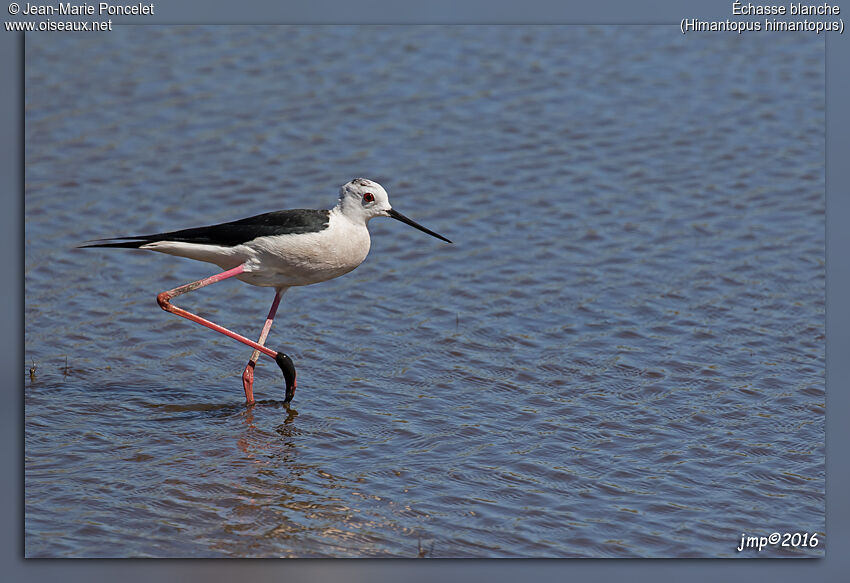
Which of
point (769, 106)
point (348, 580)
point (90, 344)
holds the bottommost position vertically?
point (348, 580)

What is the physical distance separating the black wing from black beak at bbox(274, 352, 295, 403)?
65 cm

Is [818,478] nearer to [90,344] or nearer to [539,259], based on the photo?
[539,259]

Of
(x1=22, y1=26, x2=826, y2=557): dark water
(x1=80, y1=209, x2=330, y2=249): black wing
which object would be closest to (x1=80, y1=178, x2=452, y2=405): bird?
(x1=80, y1=209, x2=330, y2=249): black wing

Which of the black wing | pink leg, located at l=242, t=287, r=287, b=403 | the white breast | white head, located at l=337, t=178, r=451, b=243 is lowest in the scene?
pink leg, located at l=242, t=287, r=287, b=403

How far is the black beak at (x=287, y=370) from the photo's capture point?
6.62m

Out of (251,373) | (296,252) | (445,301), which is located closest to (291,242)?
(296,252)

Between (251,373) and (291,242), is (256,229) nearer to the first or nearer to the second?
(291,242)

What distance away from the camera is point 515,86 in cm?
1041

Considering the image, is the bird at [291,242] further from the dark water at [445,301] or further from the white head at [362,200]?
the dark water at [445,301]

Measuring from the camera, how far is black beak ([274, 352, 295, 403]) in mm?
6625

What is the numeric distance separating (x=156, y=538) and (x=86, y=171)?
4828mm

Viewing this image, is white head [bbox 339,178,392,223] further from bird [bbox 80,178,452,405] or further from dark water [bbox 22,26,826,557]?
dark water [bbox 22,26,826,557]

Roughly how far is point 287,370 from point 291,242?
0.72 meters

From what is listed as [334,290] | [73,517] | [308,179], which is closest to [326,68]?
[308,179]
